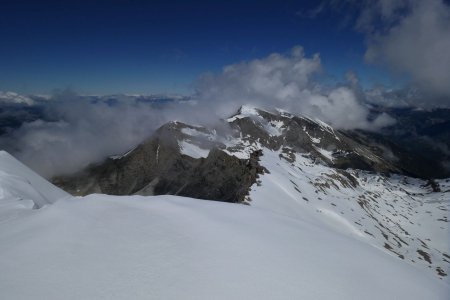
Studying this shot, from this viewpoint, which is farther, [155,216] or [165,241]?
[155,216]

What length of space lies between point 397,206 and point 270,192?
431 ft

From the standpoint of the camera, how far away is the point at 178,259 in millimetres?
11961

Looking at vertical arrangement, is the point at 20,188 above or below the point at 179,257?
below

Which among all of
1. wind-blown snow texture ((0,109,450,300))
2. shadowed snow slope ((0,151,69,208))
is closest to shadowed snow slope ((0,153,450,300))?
wind-blown snow texture ((0,109,450,300))

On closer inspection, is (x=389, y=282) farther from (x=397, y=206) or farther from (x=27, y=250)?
(x=397, y=206)

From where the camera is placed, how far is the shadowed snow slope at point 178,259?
1044cm

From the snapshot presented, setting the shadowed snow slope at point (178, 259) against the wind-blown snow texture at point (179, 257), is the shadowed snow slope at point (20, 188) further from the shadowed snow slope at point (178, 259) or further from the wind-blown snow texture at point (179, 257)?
the shadowed snow slope at point (178, 259)

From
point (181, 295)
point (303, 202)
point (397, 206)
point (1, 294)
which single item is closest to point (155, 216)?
point (181, 295)

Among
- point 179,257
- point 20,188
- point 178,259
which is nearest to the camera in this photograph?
point 178,259

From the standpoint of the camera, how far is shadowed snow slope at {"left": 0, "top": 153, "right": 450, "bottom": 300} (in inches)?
411

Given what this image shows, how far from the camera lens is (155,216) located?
622 inches

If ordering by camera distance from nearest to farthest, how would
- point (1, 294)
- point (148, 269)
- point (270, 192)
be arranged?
point (1, 294) < point (148, 269) < point (270, 192)

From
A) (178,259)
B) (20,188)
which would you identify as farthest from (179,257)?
(20,188)

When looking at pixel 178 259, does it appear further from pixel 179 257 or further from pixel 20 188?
pixel 20 188
